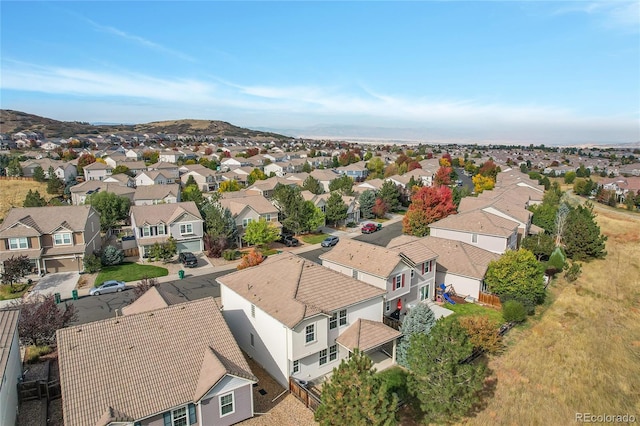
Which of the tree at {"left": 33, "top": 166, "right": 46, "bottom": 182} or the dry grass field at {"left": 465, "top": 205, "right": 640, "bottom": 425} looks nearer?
the dry grass field at {"left": 465, "top": 205, "right": 640, "bottom": 425}

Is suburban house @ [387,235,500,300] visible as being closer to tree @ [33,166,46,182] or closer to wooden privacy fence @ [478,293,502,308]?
wooden privacy fence @ [478,293,502,308]

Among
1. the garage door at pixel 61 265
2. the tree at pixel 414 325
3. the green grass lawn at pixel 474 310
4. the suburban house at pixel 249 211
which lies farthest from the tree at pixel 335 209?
the tree at pixel 414 325

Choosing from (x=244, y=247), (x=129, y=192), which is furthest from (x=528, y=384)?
(x=129, y=192)

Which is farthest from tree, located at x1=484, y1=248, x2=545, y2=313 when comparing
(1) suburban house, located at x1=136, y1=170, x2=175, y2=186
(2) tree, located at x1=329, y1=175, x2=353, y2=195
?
(1) suburban house, located at x1=136, y1=170, x2=175, y2=186

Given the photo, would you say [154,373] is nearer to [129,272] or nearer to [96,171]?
[129,272]

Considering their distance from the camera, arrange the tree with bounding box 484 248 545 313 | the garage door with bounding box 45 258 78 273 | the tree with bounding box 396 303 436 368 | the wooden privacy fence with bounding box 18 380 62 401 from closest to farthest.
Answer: the wooden privacy fence with bounding box 18 380 62 401, the tree with bounding box 396 303 436 368, the tree with bounding box 484 248 545 313, the garage door with bounding box 45 258 78 273

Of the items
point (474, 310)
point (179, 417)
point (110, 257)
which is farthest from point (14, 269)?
point (474, 310)
